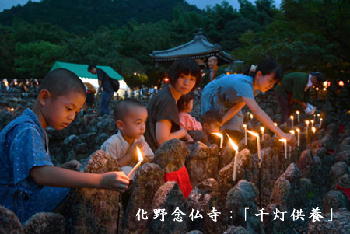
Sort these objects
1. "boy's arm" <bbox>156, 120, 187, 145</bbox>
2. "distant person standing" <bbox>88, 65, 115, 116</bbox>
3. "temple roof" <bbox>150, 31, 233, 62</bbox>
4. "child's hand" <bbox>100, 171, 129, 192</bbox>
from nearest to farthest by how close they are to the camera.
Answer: "child's hand" <bbox>100, 171, 129, 192</bbox>
"boy's arm" <bbox>156, 120, 187, 145</bbox>
"distant person standing" <bbox>88, 65, 115, 116</bbox>
"temple roof" <bbox>150, 31, 233, 62</bbox>

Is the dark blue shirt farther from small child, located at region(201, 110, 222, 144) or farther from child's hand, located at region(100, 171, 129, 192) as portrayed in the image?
small child, located at region(201, 110, 222, 144)

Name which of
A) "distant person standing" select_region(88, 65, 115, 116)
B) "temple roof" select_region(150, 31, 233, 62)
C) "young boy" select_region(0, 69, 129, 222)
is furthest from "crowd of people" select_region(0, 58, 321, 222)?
"temple roof" select_region(150, 31, 233, 62)

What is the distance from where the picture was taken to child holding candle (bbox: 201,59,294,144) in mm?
3668

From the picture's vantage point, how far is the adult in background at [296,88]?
738cm

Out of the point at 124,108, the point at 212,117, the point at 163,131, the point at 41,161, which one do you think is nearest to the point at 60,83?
the point at 41,161

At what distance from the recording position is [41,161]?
1.46m

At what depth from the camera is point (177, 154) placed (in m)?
1.88

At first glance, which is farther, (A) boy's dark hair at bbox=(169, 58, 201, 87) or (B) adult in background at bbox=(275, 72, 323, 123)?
(B) adult in background at bbox=(275, 72, 323, 123)

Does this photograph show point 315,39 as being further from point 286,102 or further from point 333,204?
point 333,204

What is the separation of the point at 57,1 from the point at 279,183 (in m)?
69.5

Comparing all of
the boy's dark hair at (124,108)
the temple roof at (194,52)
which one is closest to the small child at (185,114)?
the boy's dark hair at (124,108)

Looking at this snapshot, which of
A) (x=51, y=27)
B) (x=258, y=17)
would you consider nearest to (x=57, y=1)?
(x=51, y=27)

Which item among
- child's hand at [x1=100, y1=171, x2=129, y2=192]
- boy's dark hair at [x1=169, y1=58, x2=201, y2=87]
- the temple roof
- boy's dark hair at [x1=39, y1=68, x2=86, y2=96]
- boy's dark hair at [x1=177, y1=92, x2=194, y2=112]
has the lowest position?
child's hand at [x1=100, y1=171, x2=129, y2=192]

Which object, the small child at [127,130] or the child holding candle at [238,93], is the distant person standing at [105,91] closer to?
the child holding candle at [238,93]
